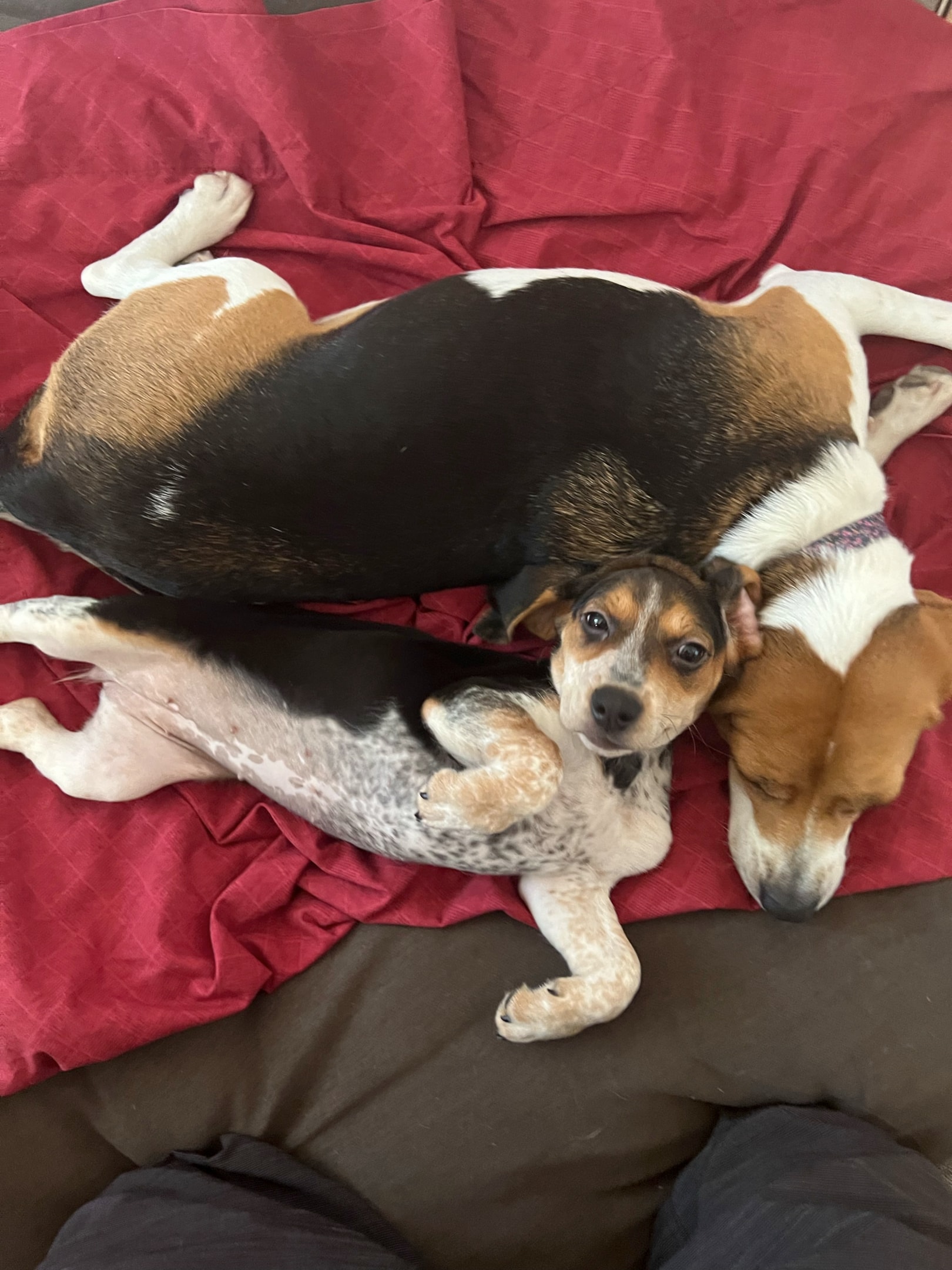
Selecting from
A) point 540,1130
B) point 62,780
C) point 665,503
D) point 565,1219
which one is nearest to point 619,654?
point 665,503

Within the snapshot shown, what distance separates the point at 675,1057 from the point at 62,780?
2084 millimetres

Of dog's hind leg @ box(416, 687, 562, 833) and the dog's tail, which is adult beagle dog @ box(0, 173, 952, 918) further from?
dog's hind leg @ box(416, 687, 562, 833)

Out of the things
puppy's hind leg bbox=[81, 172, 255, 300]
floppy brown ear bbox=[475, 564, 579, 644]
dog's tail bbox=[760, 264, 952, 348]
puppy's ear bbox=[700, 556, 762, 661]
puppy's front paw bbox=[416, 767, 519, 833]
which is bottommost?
puppy's front paw bbox=[416, 767, 519, 833]

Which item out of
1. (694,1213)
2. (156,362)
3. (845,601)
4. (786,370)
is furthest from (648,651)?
(156,362)

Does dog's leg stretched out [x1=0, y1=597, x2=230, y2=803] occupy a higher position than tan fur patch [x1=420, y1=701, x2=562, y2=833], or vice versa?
tan fur patch [x1=420, y1=701, x2=562, y2=833]

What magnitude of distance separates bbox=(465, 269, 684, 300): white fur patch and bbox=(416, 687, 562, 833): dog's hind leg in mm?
1296

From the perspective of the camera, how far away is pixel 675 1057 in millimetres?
2662

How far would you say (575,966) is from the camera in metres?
2.66

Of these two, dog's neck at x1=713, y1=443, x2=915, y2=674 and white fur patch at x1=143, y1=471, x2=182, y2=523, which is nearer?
dog's neck at x1=713, y1=443, x2=915, y2=674

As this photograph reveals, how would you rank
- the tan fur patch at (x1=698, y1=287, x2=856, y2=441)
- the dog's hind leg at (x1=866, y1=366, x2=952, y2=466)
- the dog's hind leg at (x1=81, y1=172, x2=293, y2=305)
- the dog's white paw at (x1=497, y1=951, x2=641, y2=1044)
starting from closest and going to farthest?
1. the dog's white paw at (x1=497, y1=951, x2=641, y2=1044)
2. the tan fur patch at (x1=698, y1=287, x2=856, y2=441)
3. the dog's hind leg at (x1=81, y1=172, x2=293, y2=305)
4. the dog's hind leg at (x1=866, y1=366, x2=952, y2=466)

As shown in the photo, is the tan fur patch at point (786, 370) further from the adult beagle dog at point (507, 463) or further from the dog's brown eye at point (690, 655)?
the dog's brown eye at point (690, 655)

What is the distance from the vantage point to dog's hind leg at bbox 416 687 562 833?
2.43m

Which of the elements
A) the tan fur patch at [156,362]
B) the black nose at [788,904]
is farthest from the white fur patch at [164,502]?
the black nose at [788,904]

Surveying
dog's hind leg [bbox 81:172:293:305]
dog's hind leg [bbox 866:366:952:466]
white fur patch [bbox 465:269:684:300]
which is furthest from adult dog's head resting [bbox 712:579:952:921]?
dog's hind leg [bbox 81:172:293:305]
